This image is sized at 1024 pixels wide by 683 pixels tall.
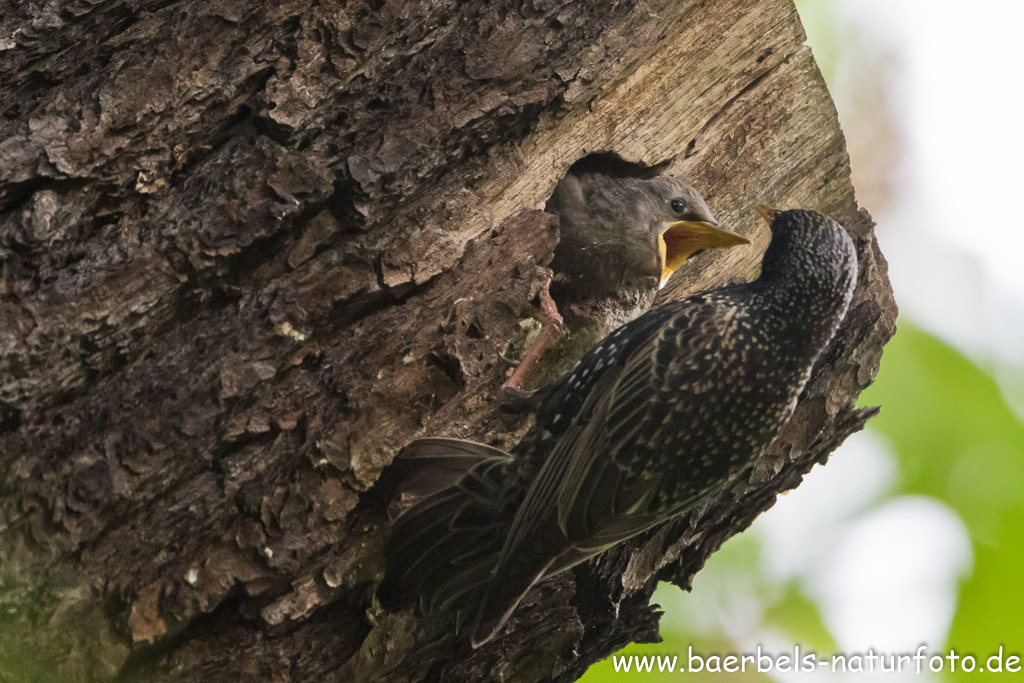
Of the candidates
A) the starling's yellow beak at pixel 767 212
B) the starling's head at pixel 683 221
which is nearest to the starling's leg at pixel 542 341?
the starling's head at pixel 683 221

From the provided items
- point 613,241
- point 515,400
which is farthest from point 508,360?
point 613,241

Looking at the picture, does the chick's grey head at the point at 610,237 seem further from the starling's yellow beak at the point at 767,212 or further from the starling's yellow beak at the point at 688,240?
the starling's yellow beak at the point at 767,212

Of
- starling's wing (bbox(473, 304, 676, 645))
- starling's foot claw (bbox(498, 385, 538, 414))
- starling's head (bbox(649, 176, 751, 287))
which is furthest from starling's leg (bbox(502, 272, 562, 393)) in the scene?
starling's head (bbox(649, 176, 751, 287))

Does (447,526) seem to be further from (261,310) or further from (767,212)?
(767,212)

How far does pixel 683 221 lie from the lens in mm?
3402

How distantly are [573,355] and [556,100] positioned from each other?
3.36 ft

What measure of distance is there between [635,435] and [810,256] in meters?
0.88

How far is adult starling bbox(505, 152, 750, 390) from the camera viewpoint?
3.41 metres

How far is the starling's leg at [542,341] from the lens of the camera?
2.99 meters

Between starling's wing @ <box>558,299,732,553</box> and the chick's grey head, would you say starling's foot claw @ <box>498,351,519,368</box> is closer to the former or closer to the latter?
starling's wing @ <box>558,299,732,553</box>

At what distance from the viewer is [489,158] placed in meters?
2.83

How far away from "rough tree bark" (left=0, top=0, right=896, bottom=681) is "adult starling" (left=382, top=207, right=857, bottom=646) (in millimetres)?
162

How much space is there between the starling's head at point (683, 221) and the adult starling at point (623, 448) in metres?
0.49

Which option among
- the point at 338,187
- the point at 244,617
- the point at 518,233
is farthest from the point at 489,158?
the point at 244,617
